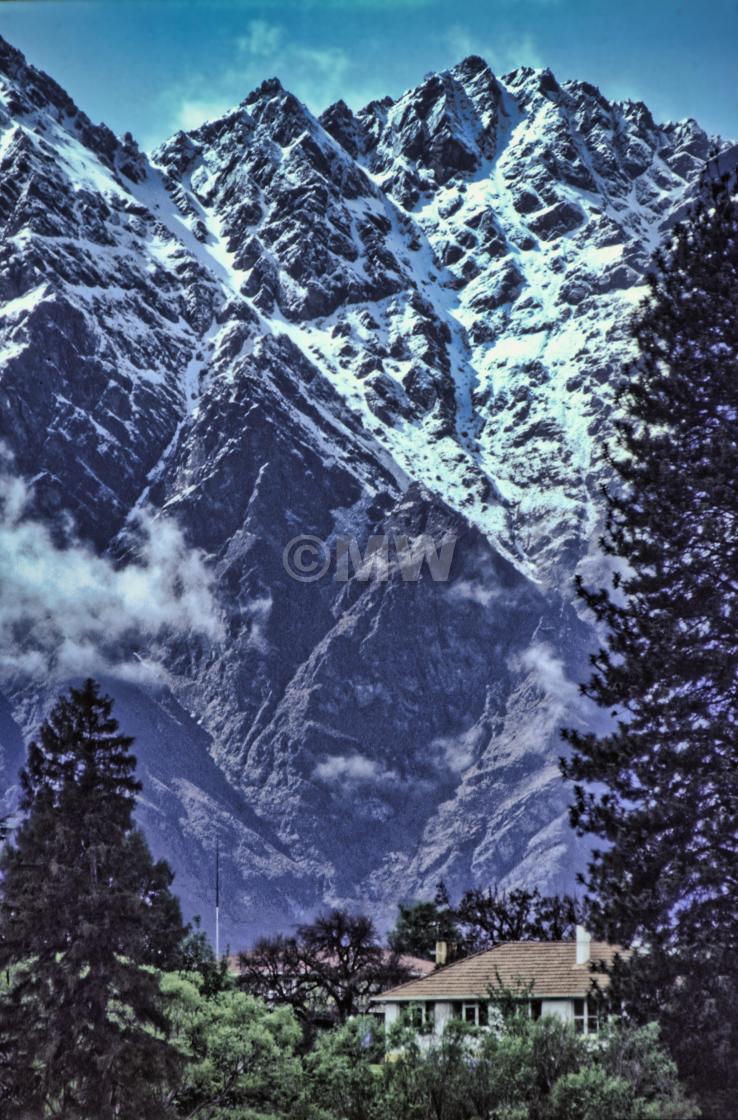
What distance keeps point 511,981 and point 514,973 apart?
20.3 inches

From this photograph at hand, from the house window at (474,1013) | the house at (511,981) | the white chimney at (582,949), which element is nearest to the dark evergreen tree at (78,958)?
the house at (511,981)

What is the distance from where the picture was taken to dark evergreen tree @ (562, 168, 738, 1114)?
32.7 meters

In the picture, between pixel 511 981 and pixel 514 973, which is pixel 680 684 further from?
pixel 514 973

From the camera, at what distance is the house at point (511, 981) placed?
6556cm

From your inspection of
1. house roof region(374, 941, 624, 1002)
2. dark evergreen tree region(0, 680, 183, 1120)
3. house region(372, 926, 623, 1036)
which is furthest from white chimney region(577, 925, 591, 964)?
dark evergreen tree region(0, 680, 183, 1120)

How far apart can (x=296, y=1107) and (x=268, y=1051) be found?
6.91 feet

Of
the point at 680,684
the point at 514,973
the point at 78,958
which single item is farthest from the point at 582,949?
the point at 680,684

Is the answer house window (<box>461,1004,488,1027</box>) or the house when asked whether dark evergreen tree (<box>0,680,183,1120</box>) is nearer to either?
the house

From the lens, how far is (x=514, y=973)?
227 feet

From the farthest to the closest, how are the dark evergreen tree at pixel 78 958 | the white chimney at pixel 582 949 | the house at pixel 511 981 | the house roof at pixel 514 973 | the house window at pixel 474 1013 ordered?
1. the house window at pixel 474 1013
2. the white chimney at pixel 582 949
3. the house roof at pixel 514 973
4. the house at pixel 511 981
5. the dark evergreen tree at pixel 78 958

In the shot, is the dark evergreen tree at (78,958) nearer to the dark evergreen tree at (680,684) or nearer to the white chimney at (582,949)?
the dark evergreen tree at (680,684)

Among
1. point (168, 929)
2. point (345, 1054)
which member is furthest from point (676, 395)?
point (168, 929)

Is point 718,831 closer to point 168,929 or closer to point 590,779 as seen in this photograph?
point 590,779

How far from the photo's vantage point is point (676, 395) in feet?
120
